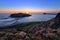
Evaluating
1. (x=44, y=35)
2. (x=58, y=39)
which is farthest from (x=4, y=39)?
(x=58, y=39)

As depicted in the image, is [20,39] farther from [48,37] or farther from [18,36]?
→ [48,37]

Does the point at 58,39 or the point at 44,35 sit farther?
the point at 44,35

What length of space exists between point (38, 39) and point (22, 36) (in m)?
1.61

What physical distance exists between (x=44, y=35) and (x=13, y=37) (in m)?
3.26

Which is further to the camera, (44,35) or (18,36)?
(44,35)

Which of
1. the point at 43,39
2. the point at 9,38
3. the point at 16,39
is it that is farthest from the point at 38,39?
the point at 9,38

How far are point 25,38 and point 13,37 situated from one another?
1.39 m

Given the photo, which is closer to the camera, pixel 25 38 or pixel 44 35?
pixel 25 38

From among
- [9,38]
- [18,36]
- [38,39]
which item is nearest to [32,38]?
[38,39]

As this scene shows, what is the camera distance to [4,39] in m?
11.4

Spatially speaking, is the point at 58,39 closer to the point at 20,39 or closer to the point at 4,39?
the point at 20,39

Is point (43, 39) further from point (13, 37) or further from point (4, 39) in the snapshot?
point (4, 39)

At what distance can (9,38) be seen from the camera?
455 inches

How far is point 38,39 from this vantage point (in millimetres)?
11500
